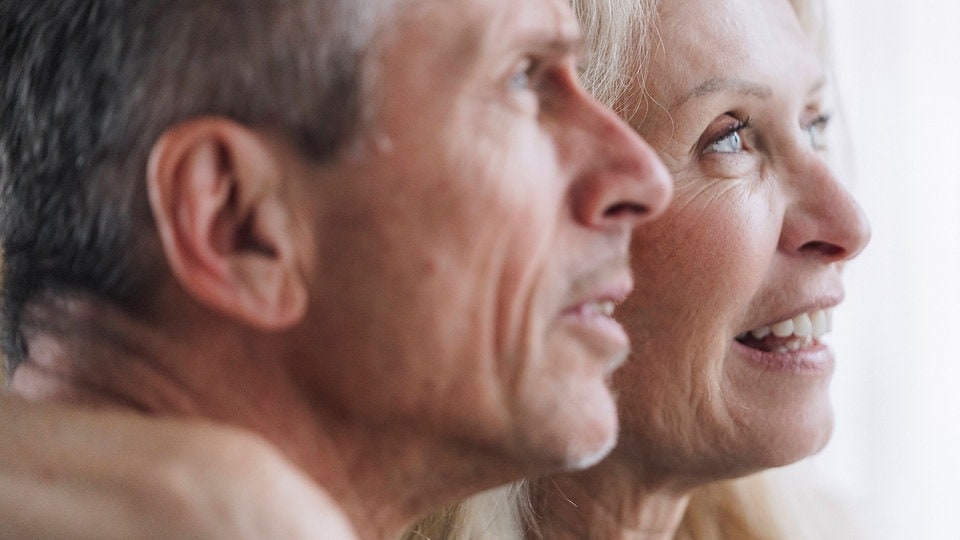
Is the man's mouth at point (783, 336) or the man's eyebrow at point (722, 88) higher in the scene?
the man's eyebrow at point (722, 88)

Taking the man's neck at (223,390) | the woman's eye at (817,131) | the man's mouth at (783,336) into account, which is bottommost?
the man's neck at (223,390)

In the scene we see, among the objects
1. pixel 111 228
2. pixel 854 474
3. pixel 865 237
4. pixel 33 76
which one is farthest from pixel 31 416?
pixel 854 474

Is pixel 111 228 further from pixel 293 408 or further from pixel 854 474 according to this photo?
pixel 854 474

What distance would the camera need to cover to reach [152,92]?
711 millimetres

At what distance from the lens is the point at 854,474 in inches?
89.2

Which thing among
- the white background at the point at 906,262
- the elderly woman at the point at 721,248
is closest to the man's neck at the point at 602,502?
the elderly woman at the point at 721,248

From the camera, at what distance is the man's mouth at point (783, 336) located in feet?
3.76

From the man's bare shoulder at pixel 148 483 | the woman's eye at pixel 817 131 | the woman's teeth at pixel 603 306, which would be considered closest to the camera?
the man's bare shoulder at pixel 148 483

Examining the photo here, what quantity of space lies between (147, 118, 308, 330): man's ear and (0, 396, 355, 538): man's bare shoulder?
8 cm

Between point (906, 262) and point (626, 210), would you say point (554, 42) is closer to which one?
point (626, 210)

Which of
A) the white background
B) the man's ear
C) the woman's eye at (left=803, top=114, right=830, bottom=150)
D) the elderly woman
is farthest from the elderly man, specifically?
the white background

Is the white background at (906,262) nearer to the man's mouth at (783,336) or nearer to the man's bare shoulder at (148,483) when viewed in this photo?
the man's mouth at (783,336)

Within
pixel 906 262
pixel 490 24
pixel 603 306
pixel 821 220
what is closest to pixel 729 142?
pixel 821 220

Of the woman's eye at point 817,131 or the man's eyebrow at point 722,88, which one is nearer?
the man's eyebrow at point 722,88
